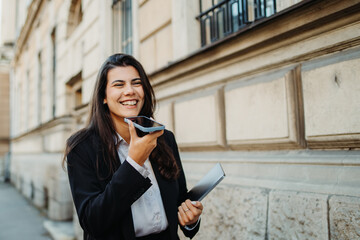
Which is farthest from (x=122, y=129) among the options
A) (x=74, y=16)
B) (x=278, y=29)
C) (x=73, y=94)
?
(x=74, y=16)

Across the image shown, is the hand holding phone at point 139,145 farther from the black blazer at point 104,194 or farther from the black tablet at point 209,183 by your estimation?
the black tablet at point 209,183

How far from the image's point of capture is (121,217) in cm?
153

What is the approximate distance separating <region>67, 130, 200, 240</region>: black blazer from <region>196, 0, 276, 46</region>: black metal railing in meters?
2.18

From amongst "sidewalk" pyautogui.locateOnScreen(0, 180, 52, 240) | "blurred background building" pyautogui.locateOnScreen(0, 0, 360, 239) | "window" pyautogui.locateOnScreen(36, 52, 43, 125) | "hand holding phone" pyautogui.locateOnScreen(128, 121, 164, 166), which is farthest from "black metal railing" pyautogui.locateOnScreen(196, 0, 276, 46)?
"window" pyautogui.locateOnScreen(36, 52, 43, 125)

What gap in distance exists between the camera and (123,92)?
1.75 metres

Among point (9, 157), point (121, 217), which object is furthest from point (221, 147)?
point (9, 157)

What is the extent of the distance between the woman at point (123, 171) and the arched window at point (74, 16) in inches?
281

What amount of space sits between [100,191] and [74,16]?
310 inches

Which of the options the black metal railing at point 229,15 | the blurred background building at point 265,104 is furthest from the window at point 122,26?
the black metal railing at point 229,15

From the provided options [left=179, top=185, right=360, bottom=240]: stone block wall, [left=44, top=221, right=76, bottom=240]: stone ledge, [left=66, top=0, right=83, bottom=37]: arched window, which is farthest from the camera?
[left=66, top=0, right=83, bottom=37]: arched window

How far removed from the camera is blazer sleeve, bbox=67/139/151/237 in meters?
1.42

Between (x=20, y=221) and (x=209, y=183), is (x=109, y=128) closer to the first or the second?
(x=209, y=183)

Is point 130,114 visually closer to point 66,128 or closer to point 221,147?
point 221,147

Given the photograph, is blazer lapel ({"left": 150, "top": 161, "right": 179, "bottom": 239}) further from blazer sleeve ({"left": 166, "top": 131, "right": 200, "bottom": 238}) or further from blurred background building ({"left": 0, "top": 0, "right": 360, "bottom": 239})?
blurred background building ({"left": 0, "top": 0, "right": 360, "bottom": 239})
